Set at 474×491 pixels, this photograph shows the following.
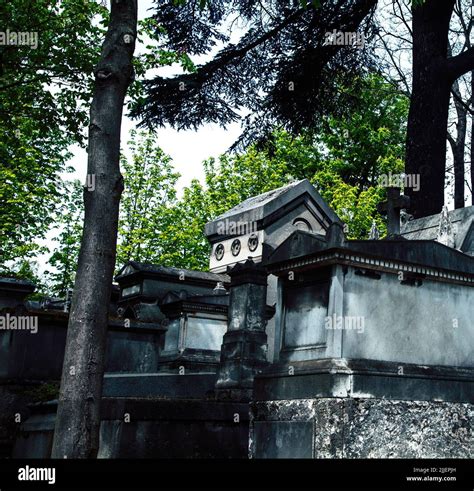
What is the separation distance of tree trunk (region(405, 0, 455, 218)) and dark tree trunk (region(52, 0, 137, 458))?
8923mm

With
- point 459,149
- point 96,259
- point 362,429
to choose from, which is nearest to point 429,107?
point 459,149

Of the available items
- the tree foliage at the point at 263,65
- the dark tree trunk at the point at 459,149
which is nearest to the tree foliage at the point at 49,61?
the tree foliage at the point at 263,65

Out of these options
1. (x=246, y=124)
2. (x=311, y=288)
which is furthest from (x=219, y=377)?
(x=246, y=124)

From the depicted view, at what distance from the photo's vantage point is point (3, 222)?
20.7 metres

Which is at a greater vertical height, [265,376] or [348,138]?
[348,138]

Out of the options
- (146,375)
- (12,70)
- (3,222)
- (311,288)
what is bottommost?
(146,375)

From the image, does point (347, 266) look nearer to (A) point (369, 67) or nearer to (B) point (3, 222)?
(A) point (369, 67)

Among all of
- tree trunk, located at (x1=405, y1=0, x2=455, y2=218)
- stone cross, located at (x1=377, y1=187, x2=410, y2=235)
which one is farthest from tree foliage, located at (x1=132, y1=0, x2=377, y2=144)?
stone cross, located at (x1=377, y1=187, x2=410, y2=235)

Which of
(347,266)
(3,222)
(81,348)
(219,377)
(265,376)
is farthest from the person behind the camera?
(3,222)

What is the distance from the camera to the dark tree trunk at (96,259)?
4961 millimetres

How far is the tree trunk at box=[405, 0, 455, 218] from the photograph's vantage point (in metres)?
13.5

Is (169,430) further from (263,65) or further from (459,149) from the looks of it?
(459,149)

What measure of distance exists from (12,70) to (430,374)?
10.6 m

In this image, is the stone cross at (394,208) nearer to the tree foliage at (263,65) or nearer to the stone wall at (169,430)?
the stone wall at (169,430)
